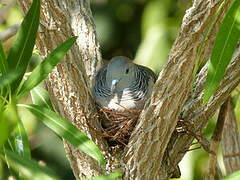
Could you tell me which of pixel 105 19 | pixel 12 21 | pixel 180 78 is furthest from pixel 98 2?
pixel 180 78

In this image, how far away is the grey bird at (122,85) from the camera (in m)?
3.00

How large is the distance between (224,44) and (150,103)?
0.52 meters

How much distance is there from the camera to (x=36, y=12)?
2.03 meters

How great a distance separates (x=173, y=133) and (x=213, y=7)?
712 millimetres

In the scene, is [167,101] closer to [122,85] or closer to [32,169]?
[32,169]

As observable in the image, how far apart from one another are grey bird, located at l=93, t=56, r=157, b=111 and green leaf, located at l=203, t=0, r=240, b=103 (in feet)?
3.72

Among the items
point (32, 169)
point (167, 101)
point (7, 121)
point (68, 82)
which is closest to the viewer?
point (7, 121)

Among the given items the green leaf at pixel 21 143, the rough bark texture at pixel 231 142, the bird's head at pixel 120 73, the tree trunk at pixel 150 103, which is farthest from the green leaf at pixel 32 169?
the rough bark texture at pixel 231 142

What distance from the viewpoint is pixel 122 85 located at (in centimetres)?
317

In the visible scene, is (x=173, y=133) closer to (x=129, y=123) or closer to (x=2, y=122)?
(x=129, y=123)

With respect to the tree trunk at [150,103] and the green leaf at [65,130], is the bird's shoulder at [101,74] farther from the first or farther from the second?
the green leaf at [65,130]

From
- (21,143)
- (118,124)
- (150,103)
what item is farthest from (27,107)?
(118,124)

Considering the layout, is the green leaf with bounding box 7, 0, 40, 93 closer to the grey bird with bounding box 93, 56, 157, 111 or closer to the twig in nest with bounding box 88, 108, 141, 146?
the twig in nest with bounding box 88, 108, 141, 146

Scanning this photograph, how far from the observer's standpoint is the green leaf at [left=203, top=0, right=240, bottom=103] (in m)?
1.79
